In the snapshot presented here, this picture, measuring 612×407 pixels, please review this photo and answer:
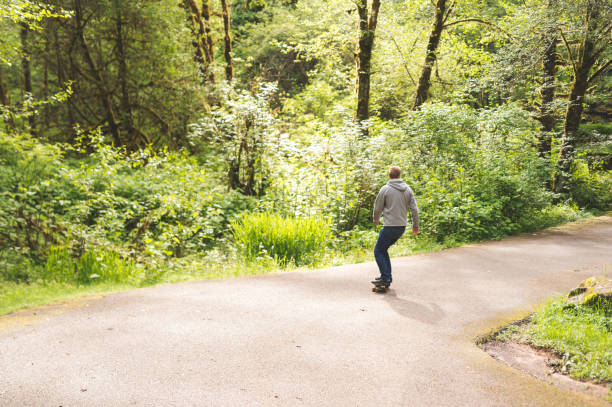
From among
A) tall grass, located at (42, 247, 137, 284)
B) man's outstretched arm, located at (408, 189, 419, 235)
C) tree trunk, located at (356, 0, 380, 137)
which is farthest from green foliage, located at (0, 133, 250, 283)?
tree trunk, located at (356, 0, 380, 137)

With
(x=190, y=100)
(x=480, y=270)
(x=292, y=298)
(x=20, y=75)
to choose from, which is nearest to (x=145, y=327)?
(x=292, y=298)

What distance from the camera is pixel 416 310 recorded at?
5.61 m

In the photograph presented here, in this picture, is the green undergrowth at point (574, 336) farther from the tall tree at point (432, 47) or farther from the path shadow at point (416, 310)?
the tall tree at point (432, 47)

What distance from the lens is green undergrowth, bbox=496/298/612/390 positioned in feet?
12.9

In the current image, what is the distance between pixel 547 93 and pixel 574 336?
50.3ft

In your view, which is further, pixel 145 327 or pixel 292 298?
pixel 292 298

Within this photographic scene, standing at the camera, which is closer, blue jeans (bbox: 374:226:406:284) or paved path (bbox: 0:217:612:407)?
paved path (bbox: 0:217:612:407)

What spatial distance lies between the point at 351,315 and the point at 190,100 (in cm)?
1503

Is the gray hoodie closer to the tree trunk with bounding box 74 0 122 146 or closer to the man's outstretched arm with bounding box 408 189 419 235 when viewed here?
the man's outstretched arm with bounding box 408 189 419 235

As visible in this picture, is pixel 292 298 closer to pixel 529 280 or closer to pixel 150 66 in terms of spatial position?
pixel 529 280

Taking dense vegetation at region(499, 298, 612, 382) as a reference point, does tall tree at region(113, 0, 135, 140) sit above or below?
above

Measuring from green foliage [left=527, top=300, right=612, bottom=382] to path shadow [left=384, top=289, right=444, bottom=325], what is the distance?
3.76ft

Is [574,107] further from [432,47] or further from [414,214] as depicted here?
[414,214]

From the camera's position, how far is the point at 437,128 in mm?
12156
